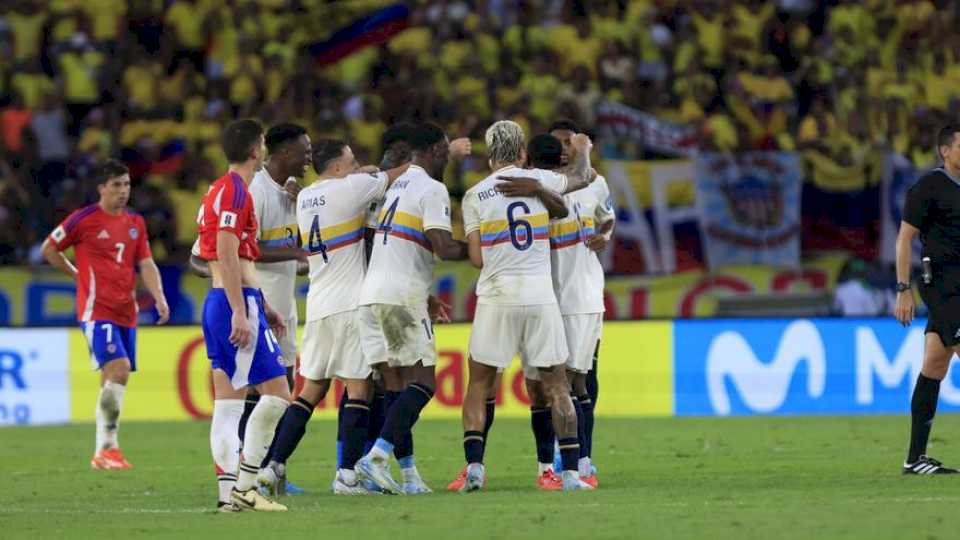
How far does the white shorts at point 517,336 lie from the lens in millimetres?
13195

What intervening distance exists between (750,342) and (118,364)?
808 centimetres

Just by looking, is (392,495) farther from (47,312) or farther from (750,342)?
(47,312)

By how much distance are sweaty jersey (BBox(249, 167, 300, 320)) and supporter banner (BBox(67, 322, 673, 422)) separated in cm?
857

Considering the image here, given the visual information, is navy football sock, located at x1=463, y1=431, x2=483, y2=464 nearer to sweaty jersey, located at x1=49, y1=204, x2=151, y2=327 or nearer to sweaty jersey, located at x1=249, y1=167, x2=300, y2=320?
sweaty jersey, located at x1=249, y1=167, x2=300, y2=320

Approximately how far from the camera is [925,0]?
93.1ft

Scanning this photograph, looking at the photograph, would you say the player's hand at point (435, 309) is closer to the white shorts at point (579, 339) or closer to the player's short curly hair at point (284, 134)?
the white shorts at point (579, 339)

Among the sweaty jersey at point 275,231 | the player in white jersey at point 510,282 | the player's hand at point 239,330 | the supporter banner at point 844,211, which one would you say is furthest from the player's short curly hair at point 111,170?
the supporter banner at point 844,211

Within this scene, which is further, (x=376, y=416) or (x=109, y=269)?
(x=109, y=269)

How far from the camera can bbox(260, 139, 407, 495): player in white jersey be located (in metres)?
13.4

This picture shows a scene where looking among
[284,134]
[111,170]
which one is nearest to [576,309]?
[284,134]

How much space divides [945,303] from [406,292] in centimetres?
369

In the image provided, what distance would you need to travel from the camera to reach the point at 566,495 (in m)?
12.5

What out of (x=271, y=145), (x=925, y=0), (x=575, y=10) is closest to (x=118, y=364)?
(x=271, y=145)

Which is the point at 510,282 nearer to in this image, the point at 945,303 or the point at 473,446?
the point at 473,446
